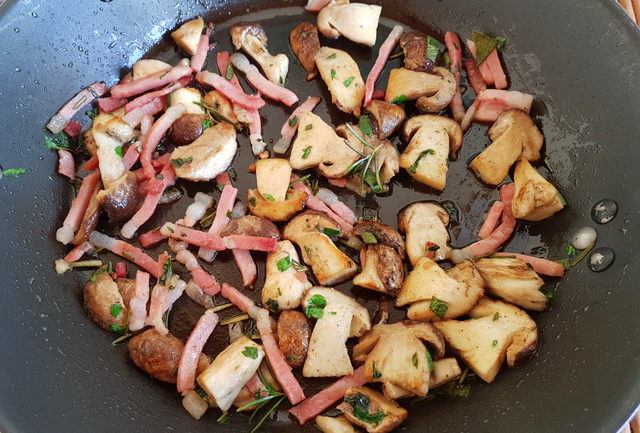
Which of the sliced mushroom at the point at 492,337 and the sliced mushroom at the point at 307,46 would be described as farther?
the sliced mushroom at the point at 307,46

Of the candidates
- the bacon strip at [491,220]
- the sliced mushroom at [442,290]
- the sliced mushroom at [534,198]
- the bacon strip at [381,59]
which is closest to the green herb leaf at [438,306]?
the sliced mushroom at [442,290]

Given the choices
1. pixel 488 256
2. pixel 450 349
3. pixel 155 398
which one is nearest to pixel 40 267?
pixel 155 398

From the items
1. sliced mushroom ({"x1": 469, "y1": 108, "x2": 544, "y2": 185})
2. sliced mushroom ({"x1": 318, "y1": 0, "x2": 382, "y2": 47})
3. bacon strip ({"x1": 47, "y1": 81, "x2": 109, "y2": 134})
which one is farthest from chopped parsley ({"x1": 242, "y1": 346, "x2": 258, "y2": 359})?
sliced mushroom ({"x1": 318, "y1": 0, "x2": 382, "y2": 47})

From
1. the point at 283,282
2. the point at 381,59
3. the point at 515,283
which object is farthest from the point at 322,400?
the point at 381,59

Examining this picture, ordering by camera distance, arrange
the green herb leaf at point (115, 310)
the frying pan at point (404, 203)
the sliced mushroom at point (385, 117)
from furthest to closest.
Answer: the sliced mushroom at point (385, 117)
the green herb leaf at point (115, 310)
the frying pan at point (404, 203)

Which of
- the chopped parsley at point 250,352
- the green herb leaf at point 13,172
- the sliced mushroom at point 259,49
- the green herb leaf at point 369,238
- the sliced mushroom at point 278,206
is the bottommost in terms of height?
the green herb leaf at point 13,172

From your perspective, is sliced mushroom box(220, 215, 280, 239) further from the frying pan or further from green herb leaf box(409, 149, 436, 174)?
green herb leaf box(409, 149, 436, 174)

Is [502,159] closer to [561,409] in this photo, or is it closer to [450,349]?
[450,349]

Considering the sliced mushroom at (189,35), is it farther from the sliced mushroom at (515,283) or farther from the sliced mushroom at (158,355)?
the sliced mushroom at (515,283)
